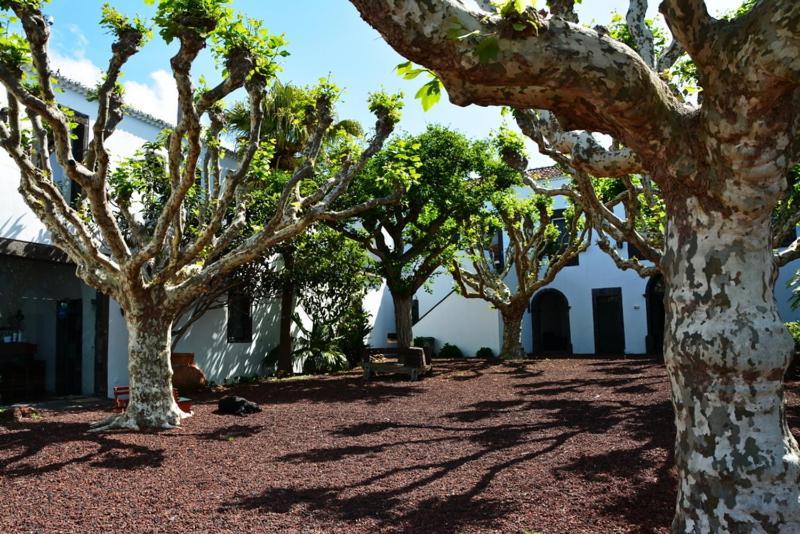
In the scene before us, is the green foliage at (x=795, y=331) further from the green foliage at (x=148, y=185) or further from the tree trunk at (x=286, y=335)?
the green foliage at (x=148, y=185)

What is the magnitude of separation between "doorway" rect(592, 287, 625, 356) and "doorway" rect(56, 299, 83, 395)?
58.1 ft

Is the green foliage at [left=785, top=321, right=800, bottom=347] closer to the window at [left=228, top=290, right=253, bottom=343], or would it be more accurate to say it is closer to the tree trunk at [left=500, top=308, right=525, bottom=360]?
the tree trunk at [left=500, top=308, right=525, bottom=360]

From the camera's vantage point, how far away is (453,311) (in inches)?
987

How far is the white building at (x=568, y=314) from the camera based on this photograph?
22453mm

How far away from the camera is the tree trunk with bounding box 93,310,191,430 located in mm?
7801

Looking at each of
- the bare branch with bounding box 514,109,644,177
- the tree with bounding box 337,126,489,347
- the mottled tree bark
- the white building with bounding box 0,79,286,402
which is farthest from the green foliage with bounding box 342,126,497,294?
the bare branch with bounding box 514,109,644,177

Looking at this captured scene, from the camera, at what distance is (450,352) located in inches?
952

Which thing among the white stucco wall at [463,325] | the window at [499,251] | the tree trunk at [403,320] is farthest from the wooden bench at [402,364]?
the window at [499,251]

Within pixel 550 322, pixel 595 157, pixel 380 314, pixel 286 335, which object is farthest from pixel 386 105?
pixel 550 322

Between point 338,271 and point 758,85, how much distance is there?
530 inches

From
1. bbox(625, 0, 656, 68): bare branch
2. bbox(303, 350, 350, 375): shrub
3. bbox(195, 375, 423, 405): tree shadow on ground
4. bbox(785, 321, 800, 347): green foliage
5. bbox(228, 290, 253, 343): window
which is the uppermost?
bbox(625, 0, 656, 68): bare branch

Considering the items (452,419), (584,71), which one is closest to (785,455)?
(584,71)

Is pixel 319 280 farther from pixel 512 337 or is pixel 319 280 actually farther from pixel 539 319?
pixel 539 319

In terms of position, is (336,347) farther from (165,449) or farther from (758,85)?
(758,85)
